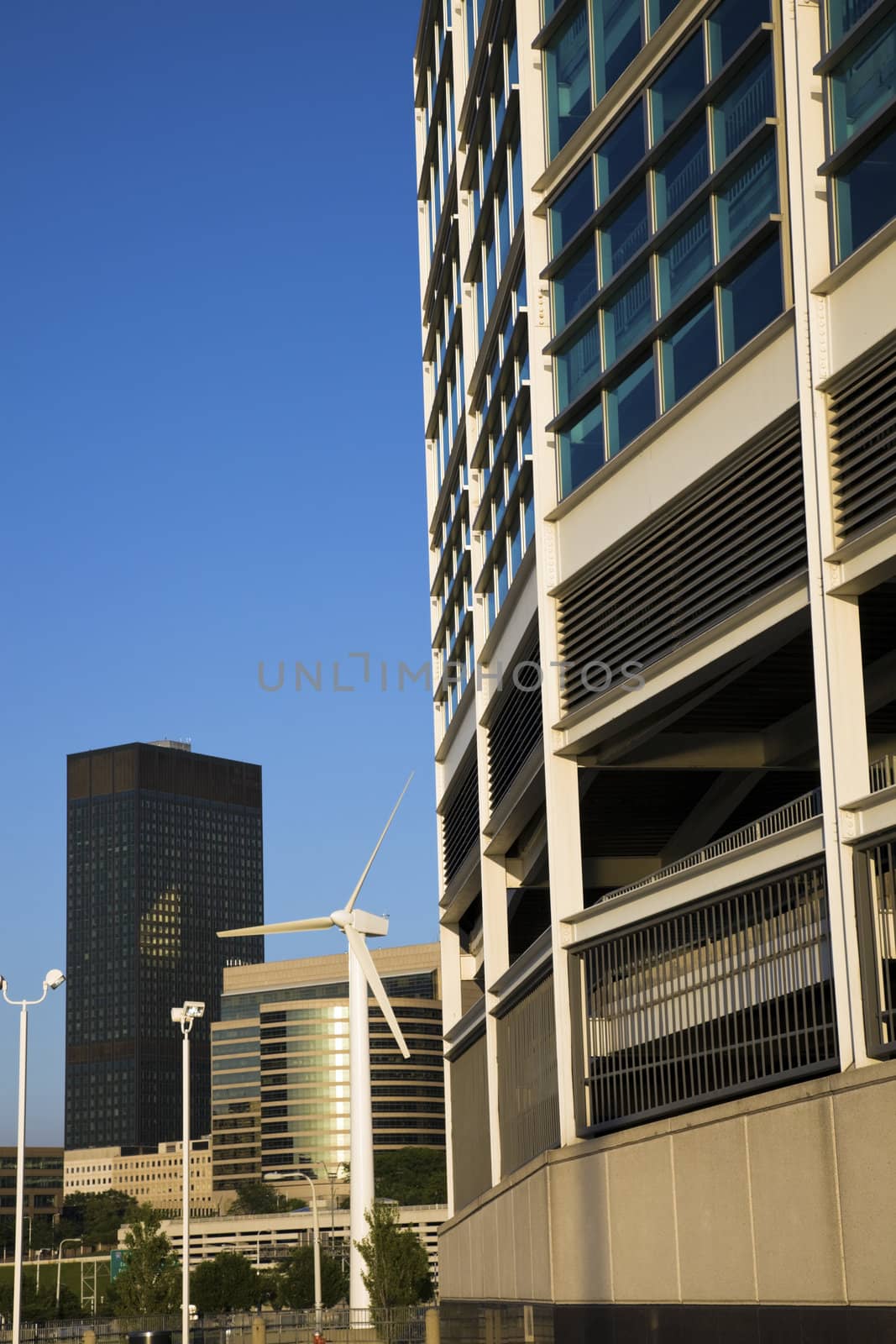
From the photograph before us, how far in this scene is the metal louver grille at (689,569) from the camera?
21.4 metres

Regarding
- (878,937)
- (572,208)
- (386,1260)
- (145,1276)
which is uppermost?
(572,208)

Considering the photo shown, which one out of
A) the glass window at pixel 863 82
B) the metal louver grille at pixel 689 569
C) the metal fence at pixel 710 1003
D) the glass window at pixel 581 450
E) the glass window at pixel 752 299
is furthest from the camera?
the glass window at pixel 581 450

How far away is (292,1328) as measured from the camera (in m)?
56.0

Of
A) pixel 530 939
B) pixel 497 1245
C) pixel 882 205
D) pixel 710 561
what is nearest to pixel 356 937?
pixel 530 939

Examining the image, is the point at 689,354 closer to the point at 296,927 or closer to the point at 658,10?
the point at 658,10

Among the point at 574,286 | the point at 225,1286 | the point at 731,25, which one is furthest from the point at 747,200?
the point at 225,1286

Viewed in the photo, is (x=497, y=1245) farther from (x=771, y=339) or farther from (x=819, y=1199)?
(x=771, y=339)

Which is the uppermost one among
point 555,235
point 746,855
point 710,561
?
point 555,235

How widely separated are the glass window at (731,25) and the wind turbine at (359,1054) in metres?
41.7

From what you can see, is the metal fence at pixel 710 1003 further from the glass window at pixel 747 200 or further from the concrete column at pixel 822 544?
the glass window at pixel 747 200

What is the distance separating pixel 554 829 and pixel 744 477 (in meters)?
7.26

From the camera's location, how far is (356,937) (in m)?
66.2

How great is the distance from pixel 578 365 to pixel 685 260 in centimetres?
396

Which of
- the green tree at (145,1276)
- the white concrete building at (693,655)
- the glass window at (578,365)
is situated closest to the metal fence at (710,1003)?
the white concrete building at (693,655)
